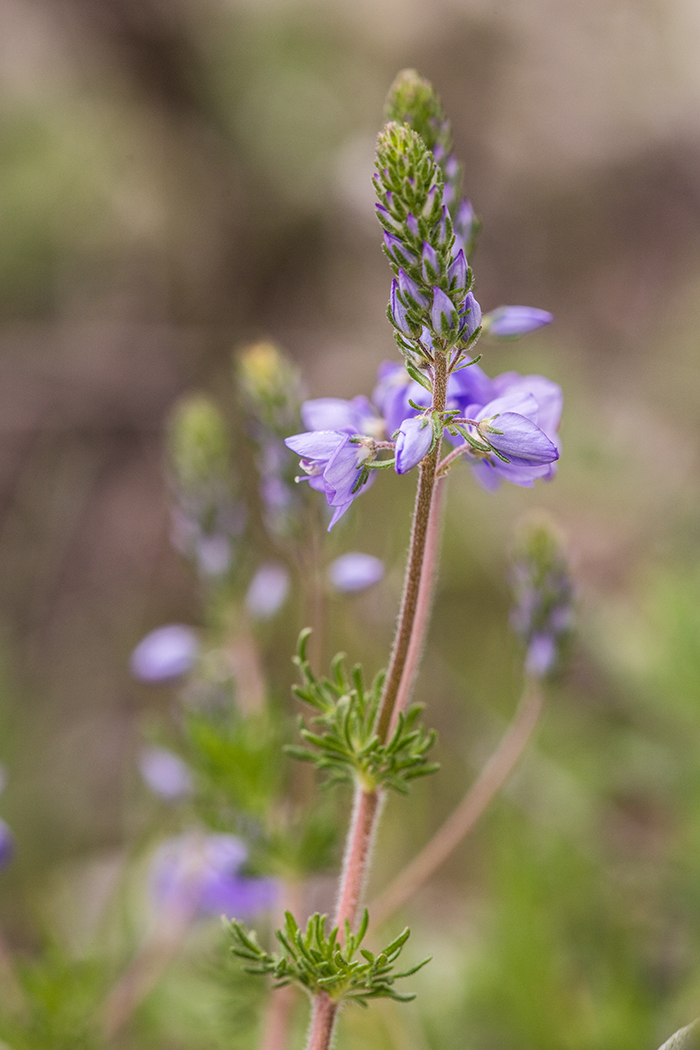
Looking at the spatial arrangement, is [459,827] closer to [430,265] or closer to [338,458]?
[338,458]

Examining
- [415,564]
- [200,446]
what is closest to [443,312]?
[415,564]

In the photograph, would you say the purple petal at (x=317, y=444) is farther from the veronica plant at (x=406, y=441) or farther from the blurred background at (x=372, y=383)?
the blurred background at (x=372, y=383)

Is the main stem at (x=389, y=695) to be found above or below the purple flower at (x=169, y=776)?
below

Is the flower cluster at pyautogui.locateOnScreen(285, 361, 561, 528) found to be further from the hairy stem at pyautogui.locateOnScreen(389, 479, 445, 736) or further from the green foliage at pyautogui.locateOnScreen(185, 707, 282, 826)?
the green foliage at pyautogui.locateOnScreen(185, 707, 282, 826)

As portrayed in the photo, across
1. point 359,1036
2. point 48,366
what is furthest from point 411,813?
point 48,366

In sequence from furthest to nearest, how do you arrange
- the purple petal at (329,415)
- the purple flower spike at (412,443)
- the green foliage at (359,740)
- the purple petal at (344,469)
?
1. the purple petal at (329,415)
2. the green foliage at (359,740)
3. the purple petal at (344,469)
4. the purple flower spike at (412,443)

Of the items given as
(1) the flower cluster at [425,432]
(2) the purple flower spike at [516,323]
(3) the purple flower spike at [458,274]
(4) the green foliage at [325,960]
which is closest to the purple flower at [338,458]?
(1) the flower cluster at [425,432]

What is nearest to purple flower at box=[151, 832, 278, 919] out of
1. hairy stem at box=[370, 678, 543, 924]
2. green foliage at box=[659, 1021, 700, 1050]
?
hairy stem at box=[370, 678, 543, 924]

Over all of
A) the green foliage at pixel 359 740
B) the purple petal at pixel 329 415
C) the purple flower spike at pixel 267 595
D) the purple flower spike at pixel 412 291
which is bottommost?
the green foliage at pixel 359 740
